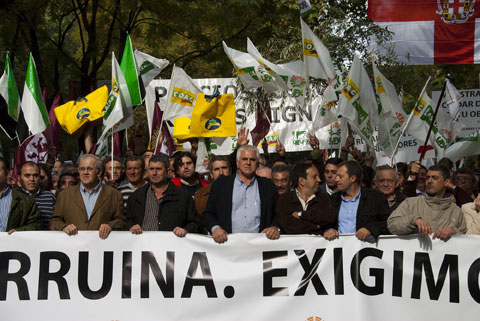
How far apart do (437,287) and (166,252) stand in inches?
93.5

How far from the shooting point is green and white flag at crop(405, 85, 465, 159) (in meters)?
12.1

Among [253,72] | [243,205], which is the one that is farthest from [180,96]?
[243,205]

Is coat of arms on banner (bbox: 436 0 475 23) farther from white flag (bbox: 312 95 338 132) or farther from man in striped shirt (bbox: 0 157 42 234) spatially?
man in striped shirt (bbox: 0 157 42 234)

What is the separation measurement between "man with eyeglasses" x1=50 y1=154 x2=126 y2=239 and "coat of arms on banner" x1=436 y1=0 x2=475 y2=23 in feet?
34.7

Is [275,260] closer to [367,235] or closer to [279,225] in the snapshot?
[279,225]

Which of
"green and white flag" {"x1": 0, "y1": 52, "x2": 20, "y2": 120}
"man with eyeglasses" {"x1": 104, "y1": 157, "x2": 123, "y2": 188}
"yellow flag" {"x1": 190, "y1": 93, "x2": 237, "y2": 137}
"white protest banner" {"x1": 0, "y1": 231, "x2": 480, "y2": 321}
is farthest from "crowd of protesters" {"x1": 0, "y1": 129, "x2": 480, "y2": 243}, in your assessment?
"green and white flag" {"x1": 0, "y1": 52, "x2": 20, "y2": 120}

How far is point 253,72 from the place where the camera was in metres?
12.1

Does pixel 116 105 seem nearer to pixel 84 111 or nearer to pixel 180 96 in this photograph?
pixel 84 111

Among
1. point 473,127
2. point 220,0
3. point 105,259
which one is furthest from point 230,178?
point 220,0

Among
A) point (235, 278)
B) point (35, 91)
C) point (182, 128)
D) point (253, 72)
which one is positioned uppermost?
point (253, 72)

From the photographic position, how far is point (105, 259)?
7309mm

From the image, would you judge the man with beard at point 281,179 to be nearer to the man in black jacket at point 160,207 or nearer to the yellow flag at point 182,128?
the man in black jacket at point 160,207

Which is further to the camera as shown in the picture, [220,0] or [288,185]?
[220,0]

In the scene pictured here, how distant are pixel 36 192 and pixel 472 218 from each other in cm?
419
